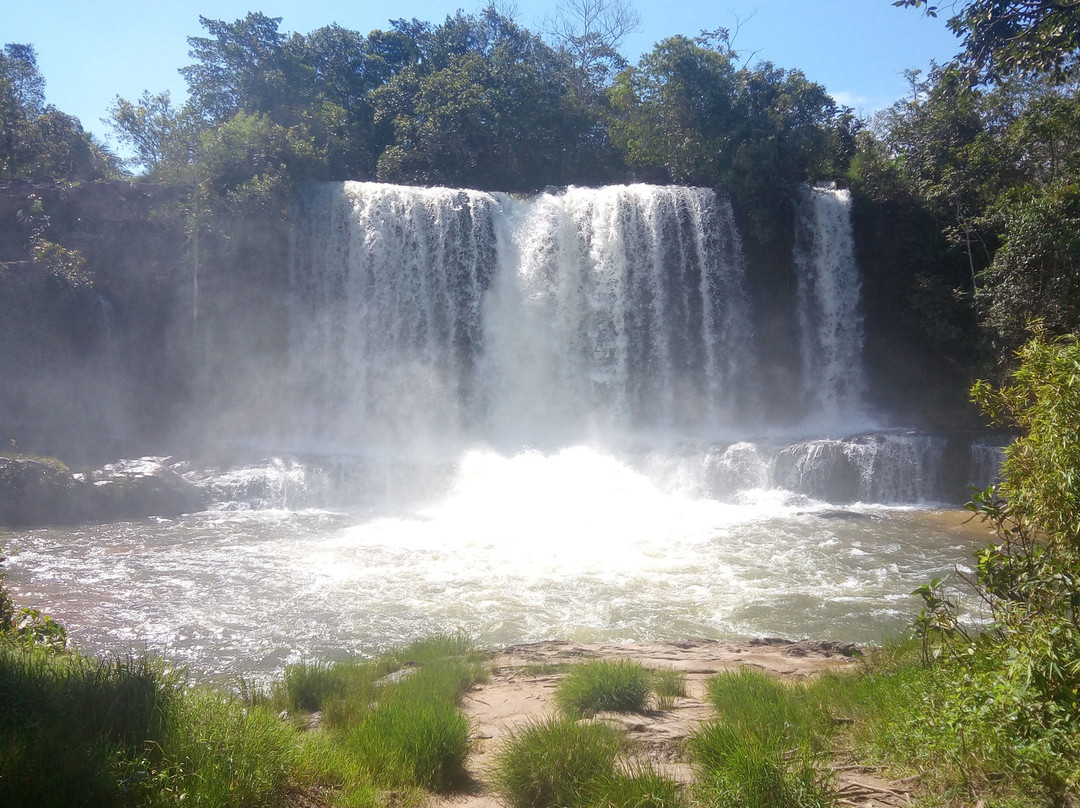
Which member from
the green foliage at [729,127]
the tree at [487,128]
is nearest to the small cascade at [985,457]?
the green foliage at [729,127]

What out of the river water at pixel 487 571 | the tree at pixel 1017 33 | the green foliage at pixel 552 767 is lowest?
the river water at pixel 487 571

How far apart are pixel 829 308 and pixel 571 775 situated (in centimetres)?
1988

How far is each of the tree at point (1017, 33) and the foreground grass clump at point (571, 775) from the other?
13.4 m

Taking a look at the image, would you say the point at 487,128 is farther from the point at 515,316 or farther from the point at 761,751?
the point at 761,751

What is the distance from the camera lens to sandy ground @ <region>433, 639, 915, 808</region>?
12.3ft

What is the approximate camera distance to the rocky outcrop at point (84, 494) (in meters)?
14.4

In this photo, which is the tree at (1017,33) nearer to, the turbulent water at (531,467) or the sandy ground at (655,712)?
the turbulent water at (531,467)

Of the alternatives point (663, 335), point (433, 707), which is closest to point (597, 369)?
point (663, 335)

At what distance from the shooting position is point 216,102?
1264 inches

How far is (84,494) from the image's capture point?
49.1 ft

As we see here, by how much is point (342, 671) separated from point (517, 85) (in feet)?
88.8

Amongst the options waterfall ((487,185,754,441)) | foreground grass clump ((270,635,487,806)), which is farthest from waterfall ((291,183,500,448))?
foreground grass clump ((270,635,487,806))

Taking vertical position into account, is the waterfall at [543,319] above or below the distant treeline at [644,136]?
below

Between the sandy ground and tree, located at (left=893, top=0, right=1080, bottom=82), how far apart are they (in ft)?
36.9
